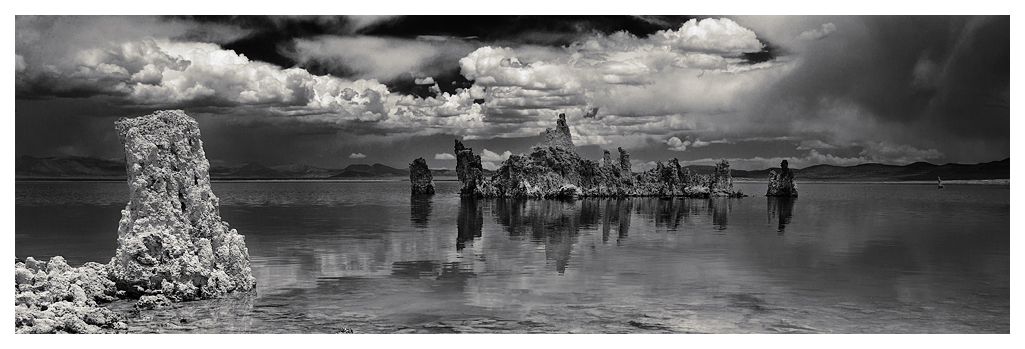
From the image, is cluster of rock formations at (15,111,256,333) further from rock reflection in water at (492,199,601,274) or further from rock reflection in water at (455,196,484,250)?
rock reflection in water at (455,196,484,250)

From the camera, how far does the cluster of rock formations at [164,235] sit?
40.8 feet

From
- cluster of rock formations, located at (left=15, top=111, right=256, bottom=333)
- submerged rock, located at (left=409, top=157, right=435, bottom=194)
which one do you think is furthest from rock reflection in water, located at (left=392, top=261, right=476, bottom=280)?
submerged rock, located at (left=409, top=157, right=435, bottom=194)

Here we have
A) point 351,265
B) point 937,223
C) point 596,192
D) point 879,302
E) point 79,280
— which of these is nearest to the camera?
point 79,280

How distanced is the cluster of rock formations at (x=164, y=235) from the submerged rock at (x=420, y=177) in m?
76.3

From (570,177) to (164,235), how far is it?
62.6m

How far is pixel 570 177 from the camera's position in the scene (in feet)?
243

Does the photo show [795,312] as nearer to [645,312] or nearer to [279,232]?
[645,312]

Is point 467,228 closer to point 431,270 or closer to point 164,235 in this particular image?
point 431,270

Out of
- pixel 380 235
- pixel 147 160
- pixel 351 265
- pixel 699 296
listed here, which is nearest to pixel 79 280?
pixel 147 160

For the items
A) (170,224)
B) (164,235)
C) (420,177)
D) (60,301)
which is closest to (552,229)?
(170,224)

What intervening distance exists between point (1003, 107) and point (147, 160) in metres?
19.1

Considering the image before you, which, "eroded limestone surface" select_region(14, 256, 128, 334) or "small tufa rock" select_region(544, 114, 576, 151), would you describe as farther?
"small tufa rock" select_region(544, 114, 576, 151)

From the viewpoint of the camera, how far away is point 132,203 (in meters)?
12.7

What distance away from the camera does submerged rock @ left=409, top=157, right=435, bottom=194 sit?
90.1 metres
